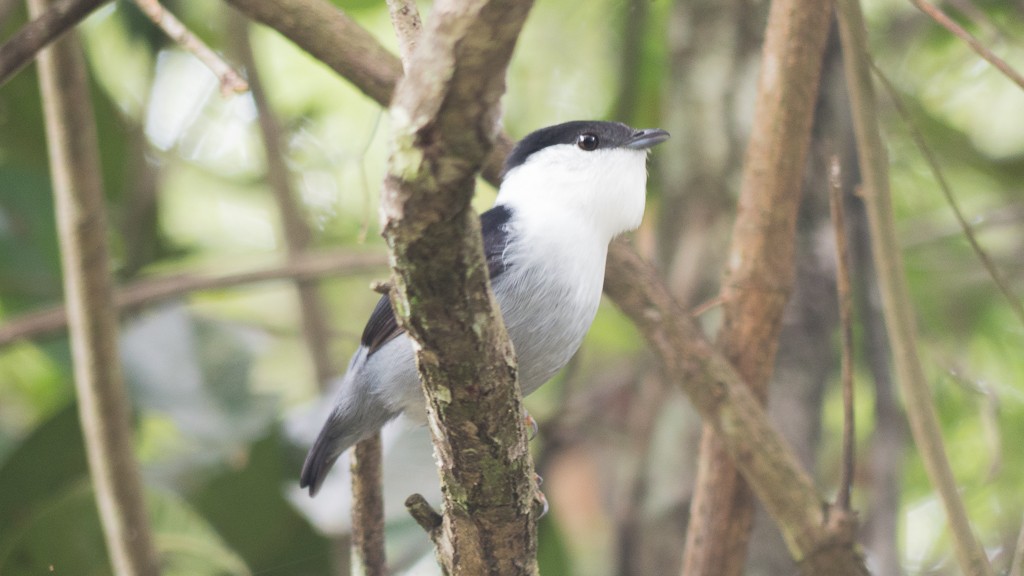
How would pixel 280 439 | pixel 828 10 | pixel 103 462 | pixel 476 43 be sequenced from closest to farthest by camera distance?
pixel 476 43, pixel 828 10, pixel 103 462, pixel 280 439

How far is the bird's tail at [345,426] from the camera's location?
228 cm

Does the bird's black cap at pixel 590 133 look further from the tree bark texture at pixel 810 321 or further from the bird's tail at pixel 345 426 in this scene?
the tree bark texture at pixel 810 321

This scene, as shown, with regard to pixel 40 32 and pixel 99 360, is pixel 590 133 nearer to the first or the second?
pixel 40 32

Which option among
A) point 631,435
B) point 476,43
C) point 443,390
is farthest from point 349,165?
point 476,43

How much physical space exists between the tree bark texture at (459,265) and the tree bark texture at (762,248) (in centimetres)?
115

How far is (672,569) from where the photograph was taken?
3.38 m

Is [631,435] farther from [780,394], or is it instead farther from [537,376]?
[537,376]

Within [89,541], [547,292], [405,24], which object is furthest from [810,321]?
[89,541]

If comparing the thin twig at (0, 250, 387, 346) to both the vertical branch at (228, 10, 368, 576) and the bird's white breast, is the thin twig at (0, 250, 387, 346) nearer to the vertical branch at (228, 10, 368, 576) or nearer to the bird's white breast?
the vertical branch at (228, 10, 368, 576)

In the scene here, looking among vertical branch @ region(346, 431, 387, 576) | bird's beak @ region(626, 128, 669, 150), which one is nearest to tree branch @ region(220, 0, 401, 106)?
bird's beak @ region(626, 128, 669, 150)

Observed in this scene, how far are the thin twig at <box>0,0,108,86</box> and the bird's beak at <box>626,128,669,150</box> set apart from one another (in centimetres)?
131

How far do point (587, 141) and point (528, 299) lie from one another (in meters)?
0.64

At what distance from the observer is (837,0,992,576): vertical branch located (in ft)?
8.04

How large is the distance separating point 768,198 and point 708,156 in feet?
3.05
